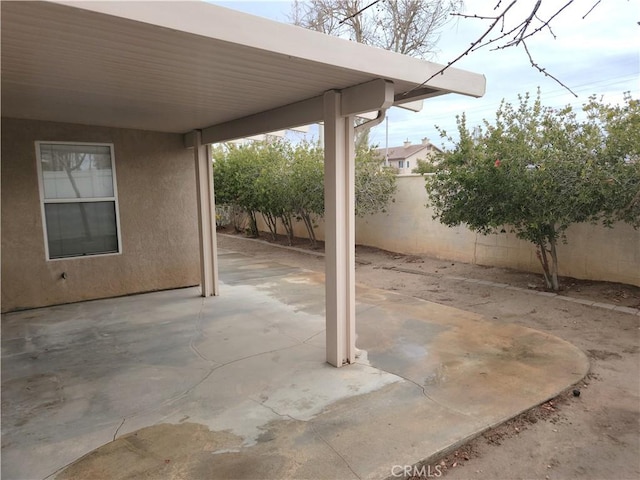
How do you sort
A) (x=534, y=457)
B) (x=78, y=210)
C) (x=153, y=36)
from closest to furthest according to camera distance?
(x=153, y=36), (x=534, y=457), (x=78, y=210)

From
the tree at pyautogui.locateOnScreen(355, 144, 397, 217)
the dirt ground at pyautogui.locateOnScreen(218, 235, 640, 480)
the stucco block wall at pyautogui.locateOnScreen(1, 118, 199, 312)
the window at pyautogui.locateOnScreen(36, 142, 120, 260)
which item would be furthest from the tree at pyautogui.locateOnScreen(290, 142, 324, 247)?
the window at pyautogui.locateOnScreen(36, 142, 120, 260)

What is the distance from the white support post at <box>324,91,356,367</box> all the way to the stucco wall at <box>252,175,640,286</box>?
474 cm

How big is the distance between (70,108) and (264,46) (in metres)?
3.44

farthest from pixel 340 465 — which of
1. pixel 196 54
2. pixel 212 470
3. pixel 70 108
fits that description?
pixel 70 108

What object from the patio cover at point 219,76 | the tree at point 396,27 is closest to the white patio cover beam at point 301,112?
the patio cover at point 219,76

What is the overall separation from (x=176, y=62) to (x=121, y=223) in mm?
4314

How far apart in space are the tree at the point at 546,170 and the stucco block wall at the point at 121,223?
465cm

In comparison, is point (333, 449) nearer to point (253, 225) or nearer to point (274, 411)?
point (274, 411)

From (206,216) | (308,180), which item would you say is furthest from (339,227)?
(308,180)

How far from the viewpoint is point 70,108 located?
484cm

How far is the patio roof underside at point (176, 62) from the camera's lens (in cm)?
225

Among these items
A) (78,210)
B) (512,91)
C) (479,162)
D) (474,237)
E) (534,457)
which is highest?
(512,91)

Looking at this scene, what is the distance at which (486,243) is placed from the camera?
8.11 meters

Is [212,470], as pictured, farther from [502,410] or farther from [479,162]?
[479,162]
